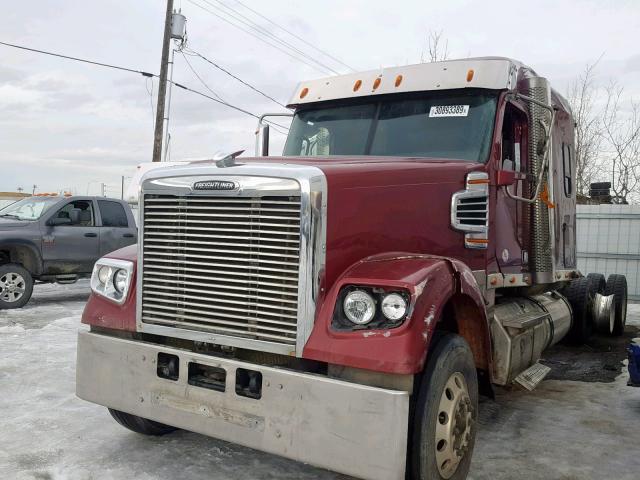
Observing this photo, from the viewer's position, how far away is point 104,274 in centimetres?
385

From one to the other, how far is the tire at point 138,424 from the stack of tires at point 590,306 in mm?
5527

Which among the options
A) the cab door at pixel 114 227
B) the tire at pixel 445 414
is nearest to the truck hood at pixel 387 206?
the tire at pixel 445 414

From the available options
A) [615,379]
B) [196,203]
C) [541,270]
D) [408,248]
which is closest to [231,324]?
[196,203]

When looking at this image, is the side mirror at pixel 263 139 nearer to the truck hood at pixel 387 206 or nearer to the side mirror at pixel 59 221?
the truck hood at pixel 387 206

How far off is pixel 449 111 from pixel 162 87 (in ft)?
49.5

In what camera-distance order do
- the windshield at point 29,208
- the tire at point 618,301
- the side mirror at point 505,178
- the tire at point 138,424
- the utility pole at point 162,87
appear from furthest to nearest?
the utility pole at point 162,87, the windshield at point 29,208, the tire at point 618,301, the side mirror at point 505,178, the tire at point 138,424

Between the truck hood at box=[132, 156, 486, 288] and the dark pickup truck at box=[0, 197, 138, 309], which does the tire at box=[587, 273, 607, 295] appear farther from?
the dark pickup truck at box=[0, 197, 138, 309]

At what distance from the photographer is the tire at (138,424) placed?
4035 millimetres

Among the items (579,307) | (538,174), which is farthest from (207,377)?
(579,307)

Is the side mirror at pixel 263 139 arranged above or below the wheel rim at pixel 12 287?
above

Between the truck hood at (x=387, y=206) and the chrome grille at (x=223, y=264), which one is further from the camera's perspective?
the truck hood at (x=387, y=206)

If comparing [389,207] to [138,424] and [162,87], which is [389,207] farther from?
[162,87]

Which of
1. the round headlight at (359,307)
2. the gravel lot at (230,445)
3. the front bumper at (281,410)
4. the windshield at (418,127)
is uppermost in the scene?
the windshield at (418,127)

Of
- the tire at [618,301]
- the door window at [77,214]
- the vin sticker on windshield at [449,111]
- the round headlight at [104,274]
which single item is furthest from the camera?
the door window at [77,214]
